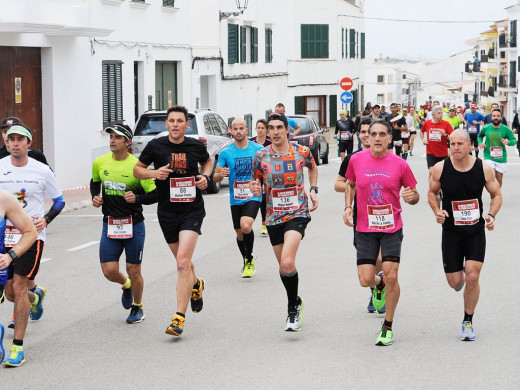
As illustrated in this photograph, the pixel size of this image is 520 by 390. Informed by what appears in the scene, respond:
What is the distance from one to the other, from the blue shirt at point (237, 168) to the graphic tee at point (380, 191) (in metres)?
3.47

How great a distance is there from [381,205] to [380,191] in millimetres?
110

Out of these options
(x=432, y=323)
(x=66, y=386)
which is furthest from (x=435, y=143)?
(x=66, y=386)

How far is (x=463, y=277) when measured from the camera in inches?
350

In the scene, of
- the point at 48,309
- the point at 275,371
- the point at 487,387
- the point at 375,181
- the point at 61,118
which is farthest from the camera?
the point at 61,118

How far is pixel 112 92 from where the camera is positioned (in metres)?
26.8

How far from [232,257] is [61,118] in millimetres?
11143

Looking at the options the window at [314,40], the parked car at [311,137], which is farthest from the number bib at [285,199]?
the window at [314,40]

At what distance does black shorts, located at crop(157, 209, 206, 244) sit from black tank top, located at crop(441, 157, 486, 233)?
81.2 inches

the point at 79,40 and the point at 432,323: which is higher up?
the point at 79,40

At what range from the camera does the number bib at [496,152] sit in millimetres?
19172

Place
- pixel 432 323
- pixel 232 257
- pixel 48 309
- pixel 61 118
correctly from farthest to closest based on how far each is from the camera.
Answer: pixel 61 118, pixel 232 257, pixel 48 309, pixel 432 323

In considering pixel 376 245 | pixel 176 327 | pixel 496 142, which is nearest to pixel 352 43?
pixel 496 142

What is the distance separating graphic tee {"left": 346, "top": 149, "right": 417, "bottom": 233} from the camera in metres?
8.60

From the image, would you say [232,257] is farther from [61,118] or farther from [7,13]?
[61,118]
